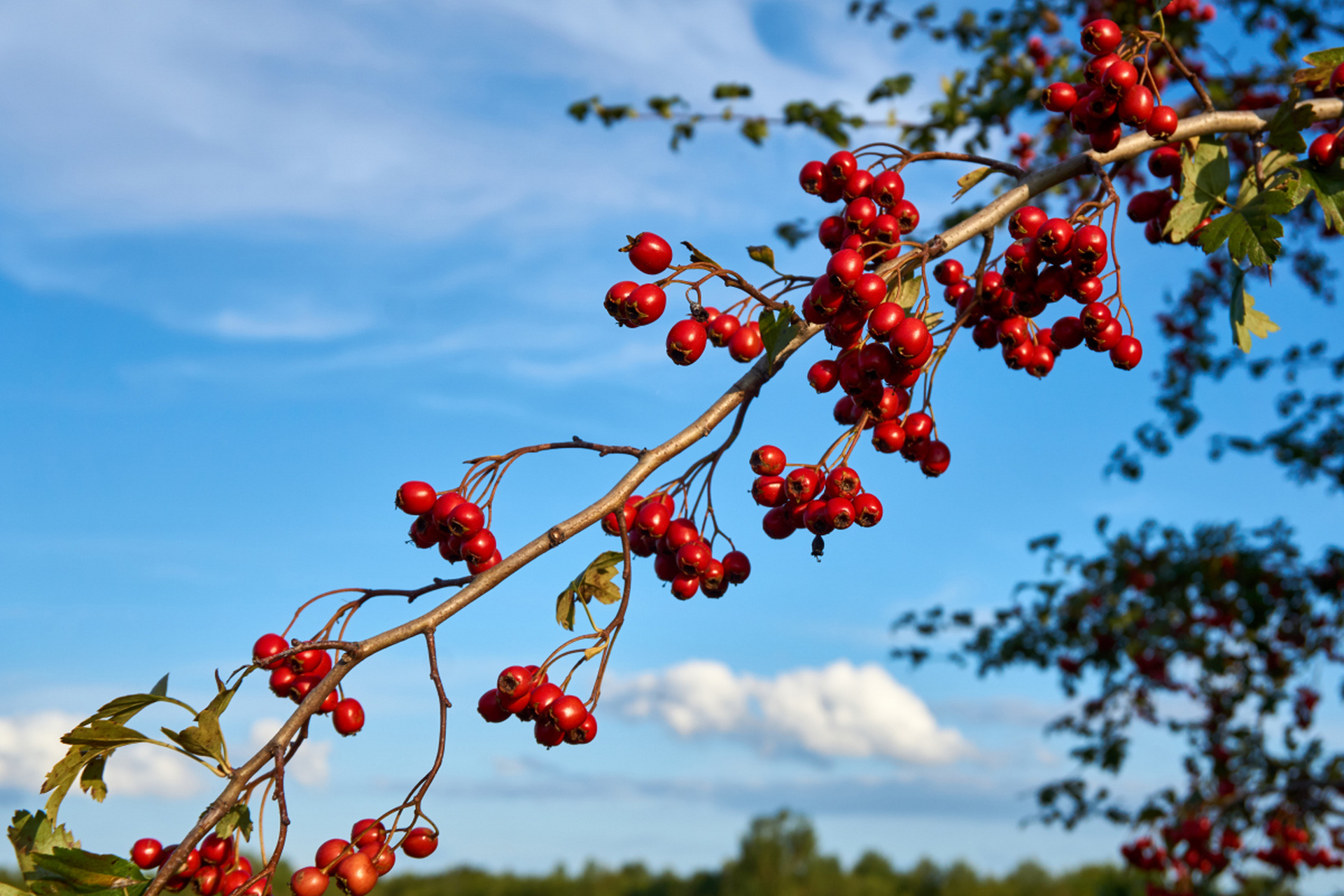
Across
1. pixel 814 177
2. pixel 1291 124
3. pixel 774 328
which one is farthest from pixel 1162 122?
pixel 774 328

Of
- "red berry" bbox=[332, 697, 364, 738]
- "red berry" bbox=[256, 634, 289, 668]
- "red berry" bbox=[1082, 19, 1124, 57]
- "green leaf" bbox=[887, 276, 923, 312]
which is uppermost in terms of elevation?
"red berry" bbox=[1082, 19, 1124, 57]

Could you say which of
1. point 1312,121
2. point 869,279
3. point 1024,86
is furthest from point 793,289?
point 1024,86

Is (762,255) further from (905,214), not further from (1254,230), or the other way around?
(1254,230)

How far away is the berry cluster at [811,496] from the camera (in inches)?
83.7

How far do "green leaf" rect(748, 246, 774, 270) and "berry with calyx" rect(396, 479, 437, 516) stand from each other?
876mm

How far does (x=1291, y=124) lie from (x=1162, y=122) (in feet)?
1.34

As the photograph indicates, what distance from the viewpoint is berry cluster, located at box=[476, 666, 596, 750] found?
6.57ft

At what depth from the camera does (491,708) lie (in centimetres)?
212

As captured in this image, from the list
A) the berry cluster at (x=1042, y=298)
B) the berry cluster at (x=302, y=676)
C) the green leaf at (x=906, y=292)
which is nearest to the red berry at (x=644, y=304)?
the green leaf at (x=906, y=292)

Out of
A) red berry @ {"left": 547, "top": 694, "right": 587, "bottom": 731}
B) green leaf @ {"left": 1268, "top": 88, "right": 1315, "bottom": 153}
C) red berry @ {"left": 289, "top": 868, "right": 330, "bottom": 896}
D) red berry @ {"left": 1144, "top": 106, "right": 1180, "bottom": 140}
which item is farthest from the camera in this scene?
green leaf @ {"left": 1268, "top": 88, "right": 1315, "bottom": 153}

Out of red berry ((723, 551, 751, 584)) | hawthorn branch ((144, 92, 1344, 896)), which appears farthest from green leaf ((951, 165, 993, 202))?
red berry ((723, 551, 751, 584))

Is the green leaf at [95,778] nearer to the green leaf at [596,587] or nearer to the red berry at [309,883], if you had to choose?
the red berry at [309,883]

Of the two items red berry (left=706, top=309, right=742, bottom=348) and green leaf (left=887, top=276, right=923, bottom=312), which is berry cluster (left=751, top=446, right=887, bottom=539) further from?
green leaf (left=887, top=276, right=923, bottom=312)

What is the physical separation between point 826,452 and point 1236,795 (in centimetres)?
616
